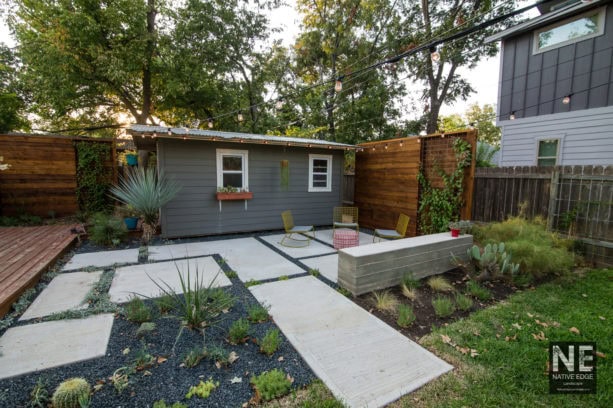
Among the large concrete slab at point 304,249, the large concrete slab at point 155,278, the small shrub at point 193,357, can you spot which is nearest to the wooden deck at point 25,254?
the large concrete slab at point 155,278

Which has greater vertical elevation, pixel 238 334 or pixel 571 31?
pixel 571 31

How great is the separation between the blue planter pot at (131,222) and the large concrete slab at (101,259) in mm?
958

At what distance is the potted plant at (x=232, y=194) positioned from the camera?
616 centimetres

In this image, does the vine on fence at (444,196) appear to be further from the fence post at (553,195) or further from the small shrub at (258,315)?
the small shrub at (258,315)

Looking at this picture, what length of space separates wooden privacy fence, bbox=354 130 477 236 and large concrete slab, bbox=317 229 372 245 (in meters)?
0.69

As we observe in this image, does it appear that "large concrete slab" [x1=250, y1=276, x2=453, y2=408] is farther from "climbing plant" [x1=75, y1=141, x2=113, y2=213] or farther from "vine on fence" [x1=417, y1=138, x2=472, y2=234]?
"climbing plant" [x1=75, y1=141, x2=113, y2=213]

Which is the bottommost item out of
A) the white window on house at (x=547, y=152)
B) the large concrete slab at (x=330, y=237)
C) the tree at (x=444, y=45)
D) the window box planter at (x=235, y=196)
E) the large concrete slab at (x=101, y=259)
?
the large concrete slab at (x=101, y=259)

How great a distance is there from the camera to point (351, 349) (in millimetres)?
2209

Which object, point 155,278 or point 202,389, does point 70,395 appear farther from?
point 155,278

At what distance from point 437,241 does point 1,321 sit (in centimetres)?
501

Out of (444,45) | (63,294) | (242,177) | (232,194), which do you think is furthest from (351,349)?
(444,45)

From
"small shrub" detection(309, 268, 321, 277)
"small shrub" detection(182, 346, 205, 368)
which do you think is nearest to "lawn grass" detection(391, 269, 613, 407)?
"small shrub" detection(182, 346, 205, 368)

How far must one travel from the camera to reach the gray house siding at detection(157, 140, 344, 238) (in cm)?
587

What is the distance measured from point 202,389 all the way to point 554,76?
9356 mm
